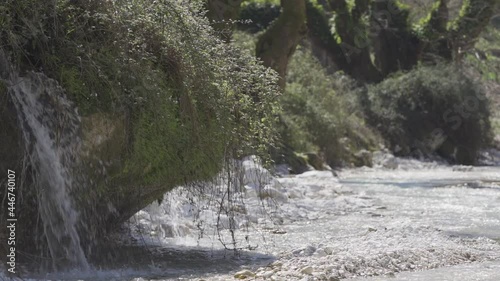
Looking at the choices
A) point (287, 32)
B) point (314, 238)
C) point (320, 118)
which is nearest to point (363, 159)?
point (320, 118)

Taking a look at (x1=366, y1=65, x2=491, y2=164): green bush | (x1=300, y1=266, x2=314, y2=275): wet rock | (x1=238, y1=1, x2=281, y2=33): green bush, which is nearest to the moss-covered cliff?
(x1=300, y1=266, x2=314, y2=275): wet rock

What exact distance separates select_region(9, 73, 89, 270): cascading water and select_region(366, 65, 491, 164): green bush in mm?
20179

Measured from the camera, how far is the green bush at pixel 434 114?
86.3 feet

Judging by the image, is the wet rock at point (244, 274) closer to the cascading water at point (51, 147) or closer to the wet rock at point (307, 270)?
the wet rock at point (307, 270)

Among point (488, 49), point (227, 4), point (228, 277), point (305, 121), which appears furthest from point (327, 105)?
point (228, 277)

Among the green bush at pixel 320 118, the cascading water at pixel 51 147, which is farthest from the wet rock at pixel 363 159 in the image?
the cascading water at pixel 51 147

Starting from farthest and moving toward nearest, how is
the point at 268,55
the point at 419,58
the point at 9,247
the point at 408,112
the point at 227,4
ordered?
the point at 419,58 < the point at 408,112 < the point at 268,55 < the point at 227,4 < the point at 9,247

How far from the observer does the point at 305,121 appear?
21.4 meters

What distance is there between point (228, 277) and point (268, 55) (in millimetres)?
9351

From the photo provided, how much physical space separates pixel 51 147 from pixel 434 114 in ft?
71.2

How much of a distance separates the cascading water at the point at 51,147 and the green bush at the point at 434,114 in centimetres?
2018

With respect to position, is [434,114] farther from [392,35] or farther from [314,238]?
[314,238]

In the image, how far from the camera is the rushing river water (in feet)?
21.6

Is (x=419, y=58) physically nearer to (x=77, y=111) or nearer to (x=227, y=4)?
(x=227, y=4)
